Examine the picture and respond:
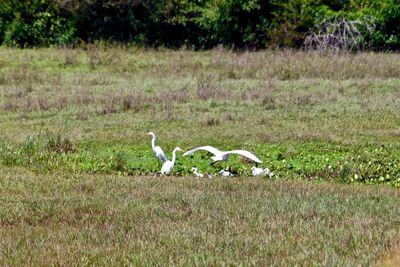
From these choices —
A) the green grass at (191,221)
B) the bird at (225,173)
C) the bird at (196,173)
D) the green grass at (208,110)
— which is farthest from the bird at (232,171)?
the green grass at (191,221)

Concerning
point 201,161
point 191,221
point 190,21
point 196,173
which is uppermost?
point 191,221

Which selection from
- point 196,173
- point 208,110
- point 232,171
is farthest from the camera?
point 208,110

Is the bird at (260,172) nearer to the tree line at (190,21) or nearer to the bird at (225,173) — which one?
the bird at (225,173)

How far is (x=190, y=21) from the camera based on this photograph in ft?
112

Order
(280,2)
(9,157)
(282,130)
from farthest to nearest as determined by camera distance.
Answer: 1. (280,2)
2. (282,130)
3. (9,157)

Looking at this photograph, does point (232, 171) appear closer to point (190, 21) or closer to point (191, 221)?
point (191, 221)

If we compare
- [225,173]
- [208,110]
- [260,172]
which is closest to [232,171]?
[225,173]

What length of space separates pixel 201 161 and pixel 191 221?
14.5 ft

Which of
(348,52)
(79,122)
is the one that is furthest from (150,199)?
(348,52)

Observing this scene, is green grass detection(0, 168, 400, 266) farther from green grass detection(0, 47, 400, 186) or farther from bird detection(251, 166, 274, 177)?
green grass detection(0, 47, 400, 186)

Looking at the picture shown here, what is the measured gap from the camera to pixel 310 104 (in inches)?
669

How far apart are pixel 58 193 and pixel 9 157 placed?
279 cm

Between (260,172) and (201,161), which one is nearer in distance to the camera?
(260,172)

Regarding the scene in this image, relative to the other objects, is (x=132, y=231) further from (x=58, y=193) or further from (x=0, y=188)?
(x=0, y=188)
